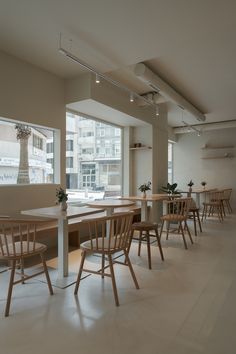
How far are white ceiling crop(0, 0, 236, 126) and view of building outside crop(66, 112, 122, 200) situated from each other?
1227mm

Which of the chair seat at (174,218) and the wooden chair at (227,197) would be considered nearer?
the chair seat at (174,218)

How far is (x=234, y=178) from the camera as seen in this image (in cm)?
816

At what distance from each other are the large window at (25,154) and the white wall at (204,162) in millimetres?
5568

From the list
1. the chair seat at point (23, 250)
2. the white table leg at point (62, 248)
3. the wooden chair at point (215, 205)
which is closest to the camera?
the chair seat at point (23, 250)

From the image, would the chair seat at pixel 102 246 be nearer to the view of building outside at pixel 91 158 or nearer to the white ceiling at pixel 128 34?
the white ceiling at pixel 128 34

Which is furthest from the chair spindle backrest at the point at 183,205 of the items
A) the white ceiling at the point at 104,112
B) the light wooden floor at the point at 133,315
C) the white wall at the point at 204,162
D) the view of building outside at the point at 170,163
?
the view of building outside at the point at 170,163

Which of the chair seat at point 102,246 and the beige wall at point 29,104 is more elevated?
the beige wall at point 29,104

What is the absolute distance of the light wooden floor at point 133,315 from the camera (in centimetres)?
180

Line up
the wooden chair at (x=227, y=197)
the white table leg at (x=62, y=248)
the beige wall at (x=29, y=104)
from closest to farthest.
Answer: the white table leg at (x=62, y=248)
the beige wall at (x=29, y=104)
the wooden chair at (x=227, y=197)

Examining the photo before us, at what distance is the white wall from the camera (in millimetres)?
8250

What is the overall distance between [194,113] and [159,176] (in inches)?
70.1

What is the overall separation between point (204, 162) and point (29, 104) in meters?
6.34

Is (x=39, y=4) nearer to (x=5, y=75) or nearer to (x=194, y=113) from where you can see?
(x=5, y=75)

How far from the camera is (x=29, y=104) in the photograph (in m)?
3.97
